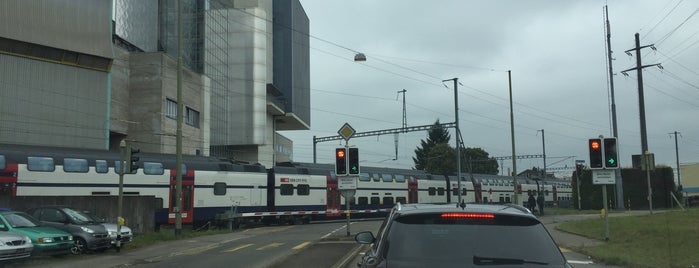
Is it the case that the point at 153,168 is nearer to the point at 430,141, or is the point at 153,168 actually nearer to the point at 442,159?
the point at 442,159

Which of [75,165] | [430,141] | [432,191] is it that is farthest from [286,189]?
[430,141]

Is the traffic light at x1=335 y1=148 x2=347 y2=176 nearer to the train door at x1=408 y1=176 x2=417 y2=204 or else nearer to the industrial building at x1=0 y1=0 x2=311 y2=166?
the industrial building at x1=0 y1=0 x2=311 y2=166

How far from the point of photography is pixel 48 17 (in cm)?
3697

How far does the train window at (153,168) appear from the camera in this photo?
94.4ft

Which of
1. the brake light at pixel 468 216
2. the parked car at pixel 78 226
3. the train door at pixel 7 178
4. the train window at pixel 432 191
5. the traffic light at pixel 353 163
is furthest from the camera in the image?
the train window at pixel 432 191

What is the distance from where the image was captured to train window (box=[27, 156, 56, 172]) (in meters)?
24.6

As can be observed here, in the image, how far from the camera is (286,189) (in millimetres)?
35844

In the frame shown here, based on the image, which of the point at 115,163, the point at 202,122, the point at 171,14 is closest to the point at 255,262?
the point at 115,163

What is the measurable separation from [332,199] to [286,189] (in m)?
4.15

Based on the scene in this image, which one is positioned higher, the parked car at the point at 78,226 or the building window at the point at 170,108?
the building window at the point at 170,108

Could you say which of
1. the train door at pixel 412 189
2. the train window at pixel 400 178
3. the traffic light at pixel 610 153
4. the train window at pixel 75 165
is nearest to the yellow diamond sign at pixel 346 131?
the traffic light at pixel 610 153

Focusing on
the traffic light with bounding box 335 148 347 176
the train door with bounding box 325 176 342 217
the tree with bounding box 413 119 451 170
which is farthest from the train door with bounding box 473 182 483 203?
the tree with bounding box 413 119 451 170

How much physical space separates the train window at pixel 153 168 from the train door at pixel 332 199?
487 inches

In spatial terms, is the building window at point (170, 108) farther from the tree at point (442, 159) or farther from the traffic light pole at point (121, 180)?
the tree at point (442, 159)
